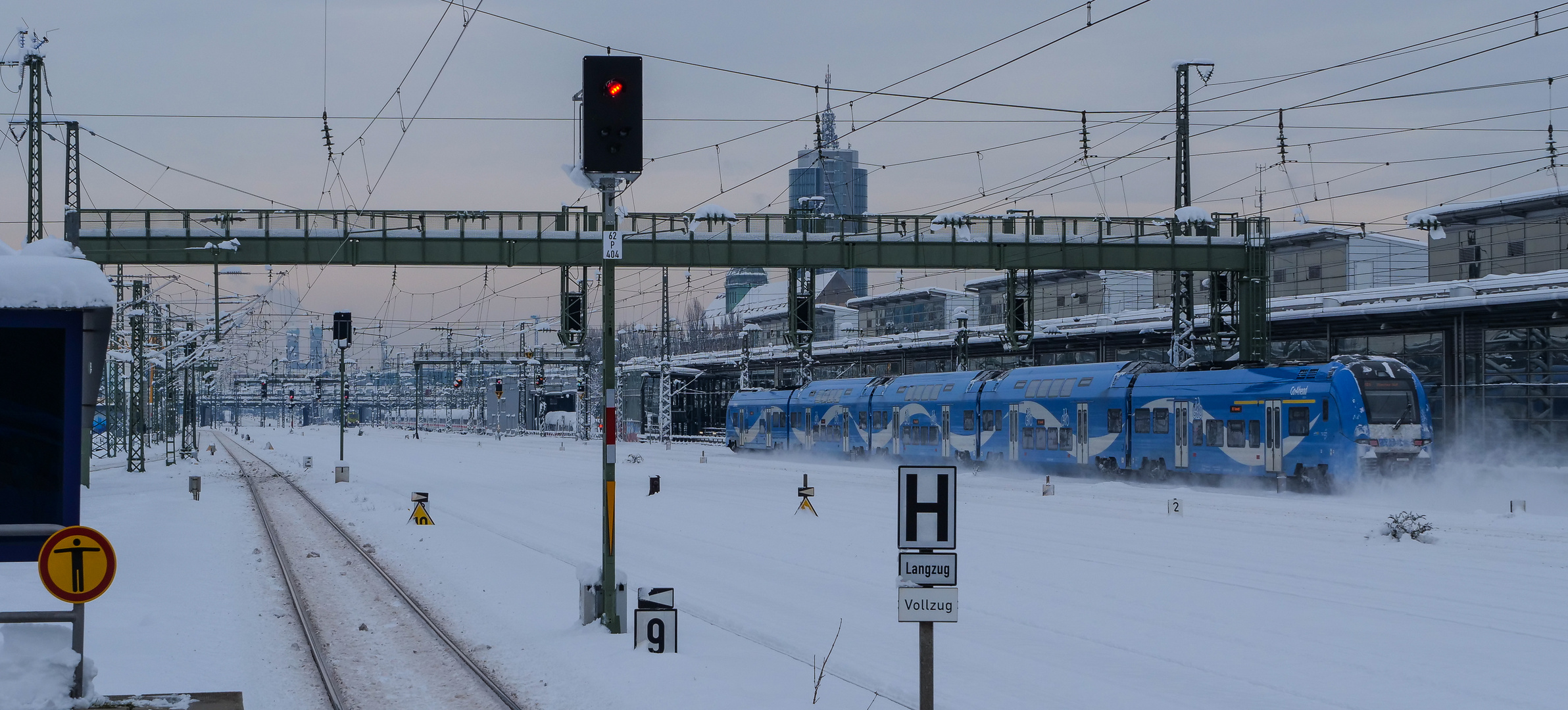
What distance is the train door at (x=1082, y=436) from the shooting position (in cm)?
3906

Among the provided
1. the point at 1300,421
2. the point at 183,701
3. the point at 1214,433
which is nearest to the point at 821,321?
the point at 1214,433

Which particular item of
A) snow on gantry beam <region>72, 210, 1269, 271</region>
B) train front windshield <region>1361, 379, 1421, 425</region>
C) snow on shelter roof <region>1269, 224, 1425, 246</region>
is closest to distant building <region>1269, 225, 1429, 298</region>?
snow on shelter roof <region>1269, 224, 1425, 246</region>

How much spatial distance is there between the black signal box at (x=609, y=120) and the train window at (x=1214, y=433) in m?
25.0

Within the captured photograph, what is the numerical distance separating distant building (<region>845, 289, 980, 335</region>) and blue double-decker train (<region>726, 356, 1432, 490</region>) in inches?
1920

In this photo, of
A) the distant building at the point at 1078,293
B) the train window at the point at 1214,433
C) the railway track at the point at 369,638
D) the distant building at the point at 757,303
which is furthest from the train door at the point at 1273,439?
the distant building at the point at 757,303

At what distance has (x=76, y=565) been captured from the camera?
28.7ft

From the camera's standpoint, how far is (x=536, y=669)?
12.2m

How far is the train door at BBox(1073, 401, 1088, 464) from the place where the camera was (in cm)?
3906

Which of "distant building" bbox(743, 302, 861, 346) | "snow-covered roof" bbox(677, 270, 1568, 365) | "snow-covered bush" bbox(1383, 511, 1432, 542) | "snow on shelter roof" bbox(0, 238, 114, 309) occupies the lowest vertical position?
"snow-covered bush" bbox(1383, 511, 1432, 542)

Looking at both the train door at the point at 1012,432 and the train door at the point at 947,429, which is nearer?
the train door at the point at 1012,432

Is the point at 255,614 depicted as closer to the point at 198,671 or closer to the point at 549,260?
the point at 198,671

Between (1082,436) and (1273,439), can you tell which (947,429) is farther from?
(1273,439)

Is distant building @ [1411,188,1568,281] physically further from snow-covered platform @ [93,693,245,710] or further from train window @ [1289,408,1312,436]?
snow-covered platform @ [93,693,245,710]

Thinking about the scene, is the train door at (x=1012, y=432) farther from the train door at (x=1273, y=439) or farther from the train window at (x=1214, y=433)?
the train door at (x=1273, y=439)
